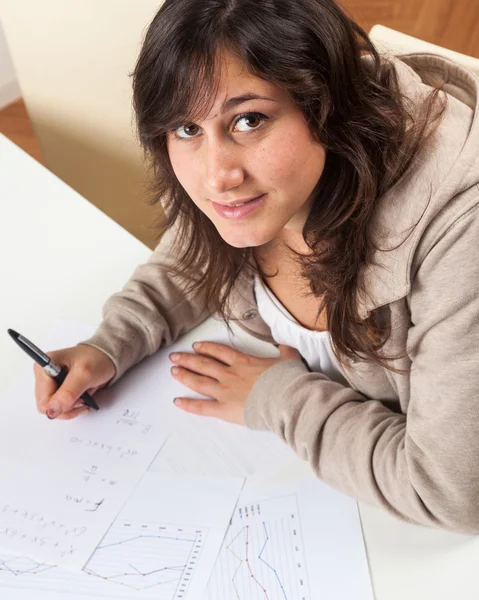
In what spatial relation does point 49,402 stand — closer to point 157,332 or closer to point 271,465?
point 157,332

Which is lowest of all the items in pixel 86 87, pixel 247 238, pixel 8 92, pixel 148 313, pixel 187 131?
pixel 8 92

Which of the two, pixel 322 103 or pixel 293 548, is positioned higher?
pixel 322 103

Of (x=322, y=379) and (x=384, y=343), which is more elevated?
(x=384, y=343)

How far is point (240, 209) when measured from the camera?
756mm

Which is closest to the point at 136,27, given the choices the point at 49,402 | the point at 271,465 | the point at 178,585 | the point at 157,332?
the point at 157,332

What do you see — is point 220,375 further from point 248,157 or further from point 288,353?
point 248,157

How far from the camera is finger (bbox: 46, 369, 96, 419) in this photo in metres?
0.94

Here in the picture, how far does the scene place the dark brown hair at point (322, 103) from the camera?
→ 66 cm

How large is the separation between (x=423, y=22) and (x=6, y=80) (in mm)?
1773

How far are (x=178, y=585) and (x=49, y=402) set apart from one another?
1.06ft

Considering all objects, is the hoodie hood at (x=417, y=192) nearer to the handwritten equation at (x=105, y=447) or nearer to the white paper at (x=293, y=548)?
the white paper at (x=293, y=548)

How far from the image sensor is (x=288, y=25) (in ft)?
2.15

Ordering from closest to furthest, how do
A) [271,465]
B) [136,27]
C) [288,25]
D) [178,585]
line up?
[288,25] → [178,585] → [271,465] → [136,27]

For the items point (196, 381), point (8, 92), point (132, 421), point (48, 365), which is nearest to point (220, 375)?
point (196, 381)
